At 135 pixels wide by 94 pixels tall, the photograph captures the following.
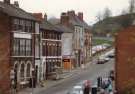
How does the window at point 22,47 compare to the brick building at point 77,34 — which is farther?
the brick building at point 77,34

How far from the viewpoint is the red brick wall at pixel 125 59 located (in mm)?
67188

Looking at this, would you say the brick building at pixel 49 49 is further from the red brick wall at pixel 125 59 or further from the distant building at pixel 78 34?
the red brick wall at pixel 125 59

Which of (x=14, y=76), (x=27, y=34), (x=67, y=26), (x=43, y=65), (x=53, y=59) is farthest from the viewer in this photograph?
(x=67, y=26)

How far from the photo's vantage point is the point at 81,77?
10675cm

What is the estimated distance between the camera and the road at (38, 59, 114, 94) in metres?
87.5

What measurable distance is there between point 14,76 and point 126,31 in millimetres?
25389

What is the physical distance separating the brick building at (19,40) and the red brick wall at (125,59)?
754 inches

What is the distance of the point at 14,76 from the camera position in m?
87.1

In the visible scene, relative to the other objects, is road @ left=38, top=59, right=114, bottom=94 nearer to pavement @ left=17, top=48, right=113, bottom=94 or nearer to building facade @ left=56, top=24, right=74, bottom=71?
pavement @ left=17, top=48, right=113, bottom=94

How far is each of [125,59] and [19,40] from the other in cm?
2738

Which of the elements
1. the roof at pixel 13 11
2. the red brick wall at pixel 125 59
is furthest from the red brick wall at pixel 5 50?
the red brick wall at pixel 125 59

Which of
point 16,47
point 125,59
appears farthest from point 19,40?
point 125,59

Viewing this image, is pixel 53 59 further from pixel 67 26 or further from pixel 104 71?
pixel 67 26

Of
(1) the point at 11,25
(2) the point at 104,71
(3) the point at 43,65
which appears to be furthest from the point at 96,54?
(1) the point at 11,25
